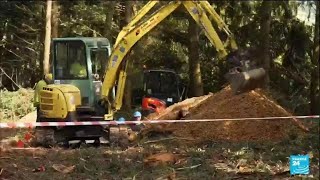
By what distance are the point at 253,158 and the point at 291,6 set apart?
13.0 metres

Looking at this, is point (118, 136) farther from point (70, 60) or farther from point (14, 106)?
point (14, 106)

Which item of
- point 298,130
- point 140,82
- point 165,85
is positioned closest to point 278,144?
point 298,130

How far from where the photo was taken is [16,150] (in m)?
10.4

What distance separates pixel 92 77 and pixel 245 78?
13.5ft

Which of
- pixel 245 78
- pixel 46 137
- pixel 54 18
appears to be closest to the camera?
pixel 245 78

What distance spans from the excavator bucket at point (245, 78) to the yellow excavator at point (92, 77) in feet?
5.29

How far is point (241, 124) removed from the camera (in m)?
11.2

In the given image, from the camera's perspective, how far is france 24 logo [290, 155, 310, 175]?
299 inches

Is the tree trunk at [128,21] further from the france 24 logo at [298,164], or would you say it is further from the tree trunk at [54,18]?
the france 24 logo at [298,164]

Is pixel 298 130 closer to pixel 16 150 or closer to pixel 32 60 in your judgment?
pixel 16 150

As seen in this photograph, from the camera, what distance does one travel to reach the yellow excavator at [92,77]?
1129 centimetres

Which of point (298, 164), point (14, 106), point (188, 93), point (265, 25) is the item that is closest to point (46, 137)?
point (298, 164)

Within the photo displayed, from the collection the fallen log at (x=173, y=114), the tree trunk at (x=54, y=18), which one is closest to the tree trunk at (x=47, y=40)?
the tree trunk at (x=54, y=18)

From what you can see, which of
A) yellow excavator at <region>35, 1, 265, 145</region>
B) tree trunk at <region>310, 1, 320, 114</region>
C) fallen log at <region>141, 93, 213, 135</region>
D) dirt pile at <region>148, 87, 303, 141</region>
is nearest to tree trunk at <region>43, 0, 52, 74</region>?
fallen log at <region>141, 93, 213, 135</region>
